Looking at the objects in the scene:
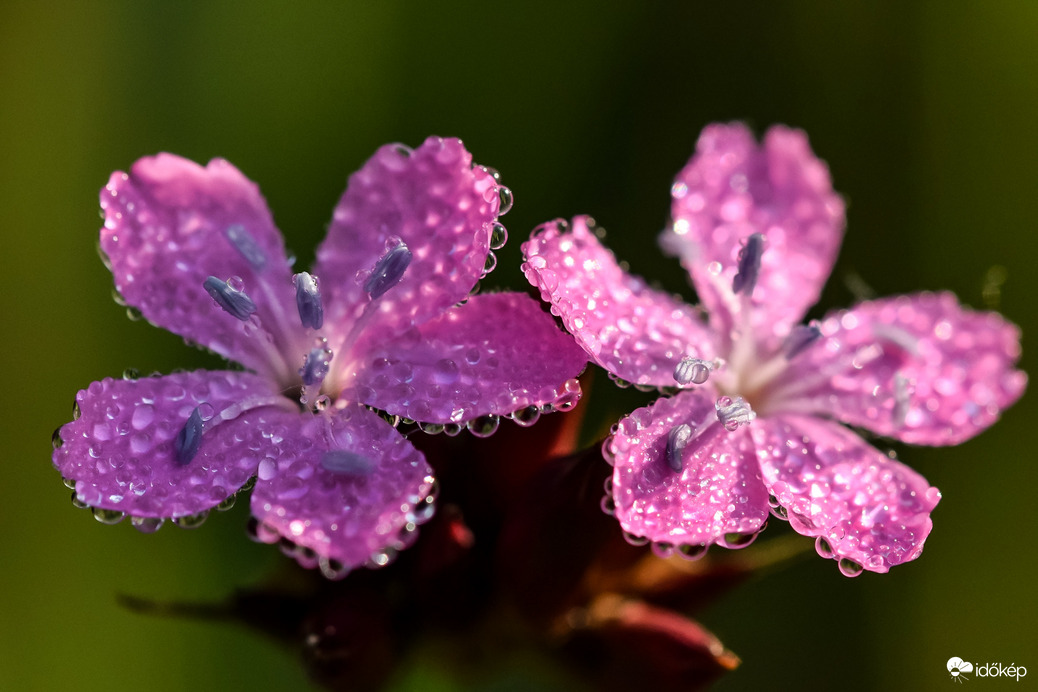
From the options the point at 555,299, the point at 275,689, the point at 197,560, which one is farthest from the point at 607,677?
the point at 197,560

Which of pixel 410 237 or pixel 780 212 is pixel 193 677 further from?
pixel 780 212

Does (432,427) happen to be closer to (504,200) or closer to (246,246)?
(504,200)

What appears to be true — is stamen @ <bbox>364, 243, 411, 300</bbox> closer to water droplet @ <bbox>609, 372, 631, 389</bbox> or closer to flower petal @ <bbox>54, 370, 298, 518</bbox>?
flower petal @ <bbox>54, 370, 298, 518</bbox>

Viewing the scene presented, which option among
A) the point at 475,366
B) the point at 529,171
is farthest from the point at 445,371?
the point at 529,171

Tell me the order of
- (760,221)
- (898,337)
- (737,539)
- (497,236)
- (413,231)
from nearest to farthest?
(737,539) < (497,236) < (413,231) < (898,337) < (760,221)

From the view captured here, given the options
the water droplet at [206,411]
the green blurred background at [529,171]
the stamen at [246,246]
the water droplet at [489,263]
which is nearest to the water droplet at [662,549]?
the water droplet at [489,263]

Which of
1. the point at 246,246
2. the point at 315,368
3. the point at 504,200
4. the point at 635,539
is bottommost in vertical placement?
the point at 635,539
